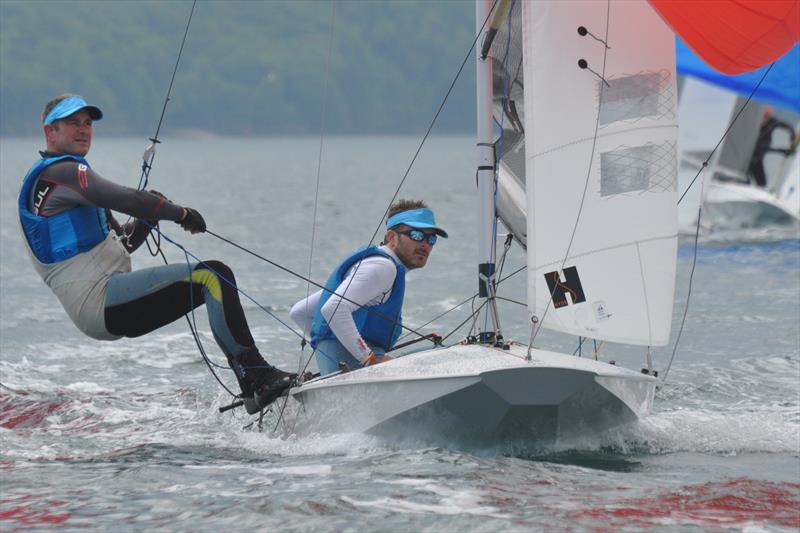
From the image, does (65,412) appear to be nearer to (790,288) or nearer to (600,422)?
(600,422)

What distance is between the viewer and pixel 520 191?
245 inches

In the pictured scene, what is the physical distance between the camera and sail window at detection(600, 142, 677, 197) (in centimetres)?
547

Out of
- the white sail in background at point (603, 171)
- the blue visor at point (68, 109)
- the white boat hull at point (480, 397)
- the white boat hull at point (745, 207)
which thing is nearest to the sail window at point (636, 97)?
the white sail in background at point (603, 171)

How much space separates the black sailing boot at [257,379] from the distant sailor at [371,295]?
0.92ft

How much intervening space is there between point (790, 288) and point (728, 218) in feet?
26.0

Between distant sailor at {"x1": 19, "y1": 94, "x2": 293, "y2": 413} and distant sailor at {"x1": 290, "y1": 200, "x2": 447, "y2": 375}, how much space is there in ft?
1.15

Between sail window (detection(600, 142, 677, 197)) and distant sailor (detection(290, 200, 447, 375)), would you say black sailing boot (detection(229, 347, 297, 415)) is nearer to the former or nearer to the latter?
distant sailor (detection(290, 200, 447, 375))

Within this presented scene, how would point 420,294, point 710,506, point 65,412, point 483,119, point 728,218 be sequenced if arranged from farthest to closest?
point 728,218
point 420,294
point 65,412
point 483,119
point 710,506

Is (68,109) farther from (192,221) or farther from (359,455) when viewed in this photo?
(359,455)

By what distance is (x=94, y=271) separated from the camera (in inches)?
219

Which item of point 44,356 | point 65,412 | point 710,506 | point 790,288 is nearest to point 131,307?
point 65,412

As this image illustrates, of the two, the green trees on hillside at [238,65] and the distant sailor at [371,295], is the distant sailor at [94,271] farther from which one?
the green trees on hillside at [238,65]

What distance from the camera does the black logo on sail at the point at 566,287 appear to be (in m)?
5.49

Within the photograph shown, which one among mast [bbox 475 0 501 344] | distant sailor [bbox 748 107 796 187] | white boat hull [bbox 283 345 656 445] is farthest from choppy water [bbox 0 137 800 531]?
distant sailor [bbox 748 107 796 187]
